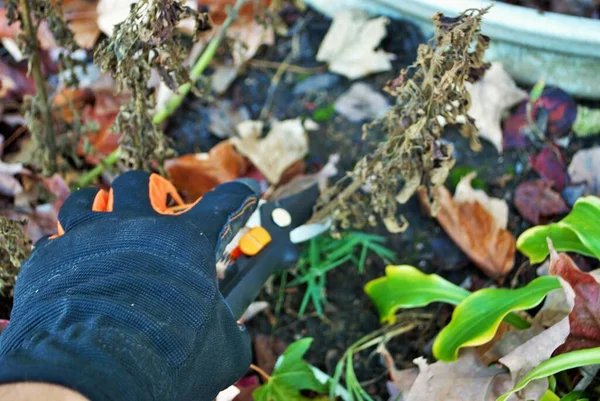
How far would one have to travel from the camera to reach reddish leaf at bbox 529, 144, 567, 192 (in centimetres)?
133

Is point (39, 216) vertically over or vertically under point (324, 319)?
over

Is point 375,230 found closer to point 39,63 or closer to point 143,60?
point 143,60

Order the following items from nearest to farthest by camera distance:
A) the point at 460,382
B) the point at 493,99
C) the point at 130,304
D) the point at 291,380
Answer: the point at 130,304
the point at 460,382
the point at 291,380
the point at 493,99

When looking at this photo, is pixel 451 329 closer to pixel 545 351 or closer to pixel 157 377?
pixel 545 351

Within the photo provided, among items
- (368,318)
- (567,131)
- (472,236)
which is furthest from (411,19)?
(368,318)

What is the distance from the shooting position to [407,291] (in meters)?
1.16

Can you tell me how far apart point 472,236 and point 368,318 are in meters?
0.28

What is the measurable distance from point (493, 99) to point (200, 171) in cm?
69

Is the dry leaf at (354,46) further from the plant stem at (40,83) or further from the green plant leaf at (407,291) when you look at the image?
the plant stem at (40,83)

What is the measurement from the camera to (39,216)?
1.23m

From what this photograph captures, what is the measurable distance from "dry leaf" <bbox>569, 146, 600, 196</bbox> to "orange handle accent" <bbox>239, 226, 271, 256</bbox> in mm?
710

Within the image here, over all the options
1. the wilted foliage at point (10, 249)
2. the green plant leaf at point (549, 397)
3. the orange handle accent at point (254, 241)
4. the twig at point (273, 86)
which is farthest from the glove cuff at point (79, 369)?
the twig at point (273, 86)

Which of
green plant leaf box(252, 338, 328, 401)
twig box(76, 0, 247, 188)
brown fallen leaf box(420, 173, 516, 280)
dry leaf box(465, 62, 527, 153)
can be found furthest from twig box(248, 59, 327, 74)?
green plant leaf box(252, 338, 328, 401)

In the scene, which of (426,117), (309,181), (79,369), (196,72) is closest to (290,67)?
(196,72)
